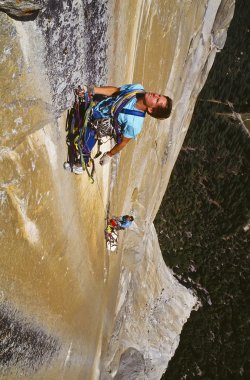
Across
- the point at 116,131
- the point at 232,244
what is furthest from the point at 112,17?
the point at 232,244

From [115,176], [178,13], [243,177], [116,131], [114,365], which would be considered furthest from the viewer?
[243,177]

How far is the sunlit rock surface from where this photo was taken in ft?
7.18

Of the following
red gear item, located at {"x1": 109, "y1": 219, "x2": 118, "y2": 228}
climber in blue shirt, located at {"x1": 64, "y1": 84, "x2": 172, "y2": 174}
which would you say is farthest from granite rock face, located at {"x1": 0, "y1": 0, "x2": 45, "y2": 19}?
red gear item, located at {"x1": 109, "y1": 219, "x2": 118, "y2": 228}

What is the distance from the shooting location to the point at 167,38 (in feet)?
17.3

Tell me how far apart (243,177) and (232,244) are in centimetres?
165

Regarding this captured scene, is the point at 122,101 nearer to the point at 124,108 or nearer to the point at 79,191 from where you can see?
the point at 124,108

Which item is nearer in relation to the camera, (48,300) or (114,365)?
(48,300)

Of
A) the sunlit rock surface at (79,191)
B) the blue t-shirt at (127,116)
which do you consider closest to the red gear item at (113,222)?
the sunlit rock surface at (79,191)

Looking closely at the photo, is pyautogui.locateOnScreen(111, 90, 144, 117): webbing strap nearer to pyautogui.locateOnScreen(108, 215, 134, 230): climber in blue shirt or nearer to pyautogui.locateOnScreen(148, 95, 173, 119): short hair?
pyautogui.locateOnScreen(148, 95, 173, 119): short hair

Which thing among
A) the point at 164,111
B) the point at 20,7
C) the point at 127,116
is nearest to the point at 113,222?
the point at 127,116

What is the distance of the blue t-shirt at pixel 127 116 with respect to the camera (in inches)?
102

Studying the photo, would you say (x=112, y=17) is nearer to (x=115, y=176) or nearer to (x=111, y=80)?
(x=111, y=80)

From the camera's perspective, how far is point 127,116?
2.61 meters

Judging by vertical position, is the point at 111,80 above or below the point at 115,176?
above
